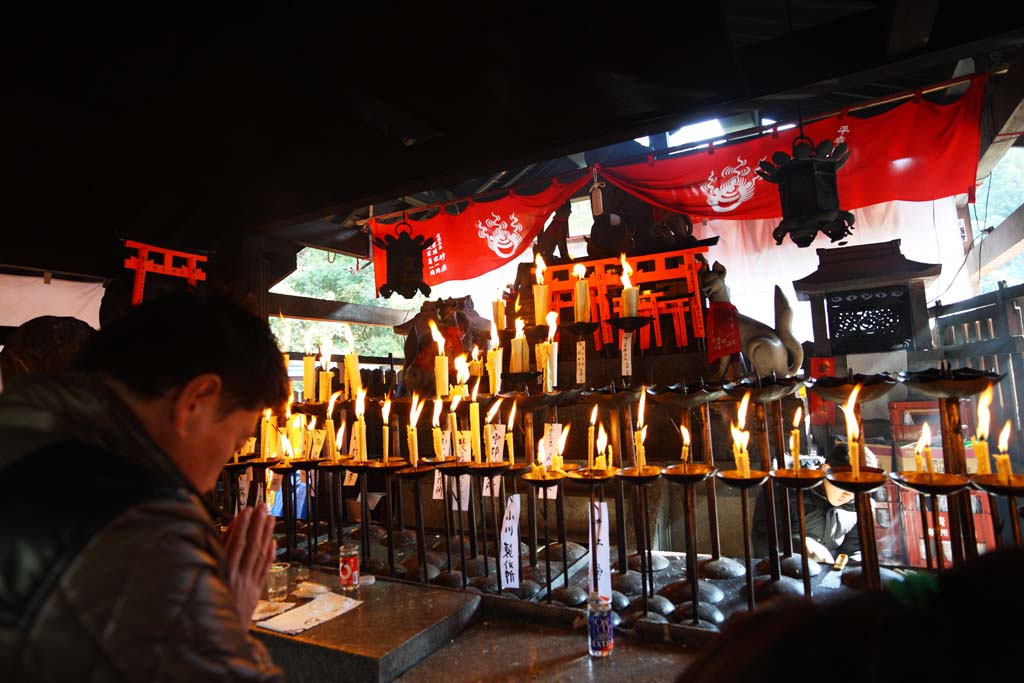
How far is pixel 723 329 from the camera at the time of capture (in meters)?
4.63

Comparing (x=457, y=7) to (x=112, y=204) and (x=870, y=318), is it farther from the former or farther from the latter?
(x=870, y=318)

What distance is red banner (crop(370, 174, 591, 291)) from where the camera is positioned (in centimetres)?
772

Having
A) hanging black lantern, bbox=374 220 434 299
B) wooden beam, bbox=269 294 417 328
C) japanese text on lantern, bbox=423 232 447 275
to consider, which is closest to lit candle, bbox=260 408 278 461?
hanging black lantern, bbox=374 220 434 299

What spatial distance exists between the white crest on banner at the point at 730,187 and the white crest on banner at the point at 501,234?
105 inches

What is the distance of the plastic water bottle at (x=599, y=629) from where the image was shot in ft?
9.19

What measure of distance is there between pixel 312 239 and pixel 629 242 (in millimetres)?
3867

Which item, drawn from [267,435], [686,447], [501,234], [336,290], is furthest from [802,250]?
[336,290]

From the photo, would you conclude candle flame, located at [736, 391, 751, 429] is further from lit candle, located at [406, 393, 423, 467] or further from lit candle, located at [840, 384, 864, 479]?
lit candle, located at [406, 393, 423, 467]

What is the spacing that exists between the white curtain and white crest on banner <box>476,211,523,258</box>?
419cm

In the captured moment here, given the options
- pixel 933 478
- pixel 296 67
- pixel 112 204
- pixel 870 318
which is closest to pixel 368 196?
pixel 296 67

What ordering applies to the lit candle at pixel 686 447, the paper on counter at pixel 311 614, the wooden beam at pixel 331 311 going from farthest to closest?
the wooden beam at pixel 331 311
the paper on counter at pixel 311 614
the lit candle at pixel 686 447

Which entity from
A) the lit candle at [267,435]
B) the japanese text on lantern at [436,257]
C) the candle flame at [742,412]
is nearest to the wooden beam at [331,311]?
the japanese text on lantern at [436,257]

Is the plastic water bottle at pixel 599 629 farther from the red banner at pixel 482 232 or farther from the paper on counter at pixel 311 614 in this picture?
the red banner at pixel 482 232

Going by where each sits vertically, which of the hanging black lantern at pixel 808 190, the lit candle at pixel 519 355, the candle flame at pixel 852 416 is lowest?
the candle flame at pixel 852 416
